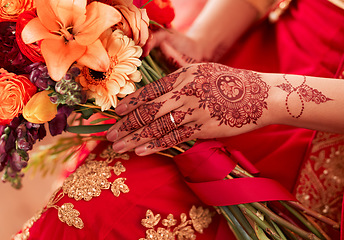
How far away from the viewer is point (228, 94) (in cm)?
63

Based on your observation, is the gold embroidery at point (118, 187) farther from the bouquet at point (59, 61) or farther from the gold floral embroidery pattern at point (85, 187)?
the bouquet at point (59, 61)

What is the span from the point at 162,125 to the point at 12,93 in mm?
270

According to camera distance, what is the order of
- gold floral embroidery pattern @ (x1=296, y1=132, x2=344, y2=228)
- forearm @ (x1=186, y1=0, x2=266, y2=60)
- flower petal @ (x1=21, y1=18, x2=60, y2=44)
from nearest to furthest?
flower petal @ (x1=21, y1=18, x2=60, y2=44), gold floral embroidery pattern @ (x1=296, y1=132, x2=344, y2=228), forearm @ (x1=186, y1=0, x2=266, y2=60)

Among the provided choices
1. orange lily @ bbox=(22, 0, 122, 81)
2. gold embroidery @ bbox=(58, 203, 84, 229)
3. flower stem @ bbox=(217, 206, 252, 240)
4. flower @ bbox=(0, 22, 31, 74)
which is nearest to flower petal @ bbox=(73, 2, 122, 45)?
orange lily @ bbox=(22, 0, 122, 81)

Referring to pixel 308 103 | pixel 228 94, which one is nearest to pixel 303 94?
pixel 308 103

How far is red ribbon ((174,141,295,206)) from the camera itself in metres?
0.63

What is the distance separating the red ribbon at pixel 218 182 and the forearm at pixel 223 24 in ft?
1.39

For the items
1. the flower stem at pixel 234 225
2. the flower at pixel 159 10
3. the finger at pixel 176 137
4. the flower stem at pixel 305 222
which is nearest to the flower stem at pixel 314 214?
the flower stem at pixel 305 222

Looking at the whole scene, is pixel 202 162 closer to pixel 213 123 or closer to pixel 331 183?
pixel 213 123

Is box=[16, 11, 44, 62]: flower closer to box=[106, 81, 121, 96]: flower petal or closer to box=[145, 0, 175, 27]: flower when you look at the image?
box=[106, 81, 121, 96]: flower petal

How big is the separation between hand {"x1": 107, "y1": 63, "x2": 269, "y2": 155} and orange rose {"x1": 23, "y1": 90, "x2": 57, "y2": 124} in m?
0.14

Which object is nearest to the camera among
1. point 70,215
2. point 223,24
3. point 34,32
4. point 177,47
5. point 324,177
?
point 34,32

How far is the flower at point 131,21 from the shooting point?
20.9 inches

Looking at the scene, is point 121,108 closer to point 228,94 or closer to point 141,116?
point 141,116
